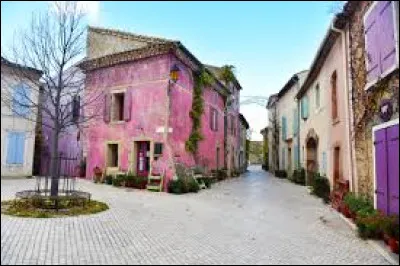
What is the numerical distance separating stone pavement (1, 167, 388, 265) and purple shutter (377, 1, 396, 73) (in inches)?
128

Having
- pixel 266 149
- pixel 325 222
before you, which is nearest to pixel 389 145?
pixel 325 222

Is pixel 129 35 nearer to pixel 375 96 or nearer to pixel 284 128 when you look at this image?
pixel 375 96

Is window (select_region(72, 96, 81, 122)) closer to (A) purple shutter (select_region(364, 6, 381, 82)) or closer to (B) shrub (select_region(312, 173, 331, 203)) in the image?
(A) purple shutter (select_region(364, 6, 381, 82))

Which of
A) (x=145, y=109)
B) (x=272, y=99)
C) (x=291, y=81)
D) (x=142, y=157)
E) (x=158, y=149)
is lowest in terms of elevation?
(x=142, y=157)

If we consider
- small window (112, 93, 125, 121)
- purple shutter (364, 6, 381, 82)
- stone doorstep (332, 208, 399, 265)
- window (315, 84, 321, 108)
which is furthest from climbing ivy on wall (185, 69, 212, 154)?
stone doorstep (332, 208, 399, 265)

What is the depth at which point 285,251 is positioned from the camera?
5.57 meters

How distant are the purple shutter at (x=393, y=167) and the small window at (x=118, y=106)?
1190 cm

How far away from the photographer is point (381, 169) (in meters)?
6.94

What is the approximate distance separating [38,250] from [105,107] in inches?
449

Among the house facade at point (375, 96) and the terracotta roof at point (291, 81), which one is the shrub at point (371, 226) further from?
the terracotta roof at point (291, 81)

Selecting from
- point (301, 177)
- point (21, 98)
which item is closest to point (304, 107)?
point (301, 177)

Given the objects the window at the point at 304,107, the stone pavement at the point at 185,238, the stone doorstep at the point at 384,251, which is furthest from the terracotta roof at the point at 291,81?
the stone doorstep at the point at 384,251

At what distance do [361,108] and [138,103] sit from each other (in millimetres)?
9198

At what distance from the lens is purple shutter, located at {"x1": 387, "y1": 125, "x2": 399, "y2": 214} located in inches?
240
